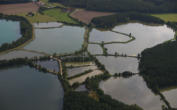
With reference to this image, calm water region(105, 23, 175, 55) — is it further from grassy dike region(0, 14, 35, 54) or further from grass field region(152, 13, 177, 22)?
grassy dike region(0, 14, 35, 54)

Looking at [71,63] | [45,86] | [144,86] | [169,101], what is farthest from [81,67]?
[169,101]

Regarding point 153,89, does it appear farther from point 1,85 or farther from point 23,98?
point 1,85

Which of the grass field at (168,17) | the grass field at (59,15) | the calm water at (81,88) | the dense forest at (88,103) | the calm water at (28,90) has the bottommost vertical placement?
the calm water at (28,90)

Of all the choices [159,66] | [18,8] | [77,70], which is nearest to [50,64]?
[77,70]

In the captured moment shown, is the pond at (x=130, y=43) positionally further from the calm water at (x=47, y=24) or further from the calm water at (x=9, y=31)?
the calm water at (x=9, y=31)

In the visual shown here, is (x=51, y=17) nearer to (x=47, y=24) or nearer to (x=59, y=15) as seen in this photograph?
(x=59, y=15)

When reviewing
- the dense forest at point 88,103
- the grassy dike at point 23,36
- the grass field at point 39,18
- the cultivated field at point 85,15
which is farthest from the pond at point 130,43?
the grass field at point 39,18
